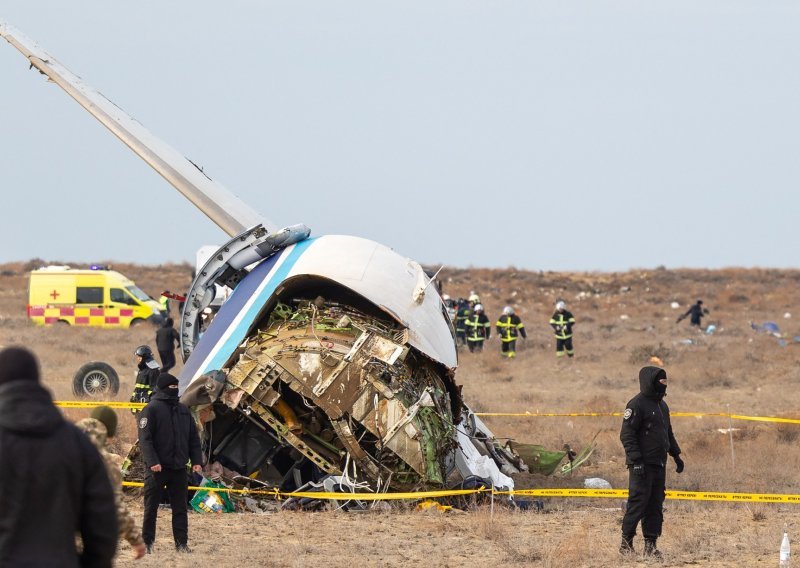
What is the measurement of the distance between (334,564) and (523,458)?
20.8ft

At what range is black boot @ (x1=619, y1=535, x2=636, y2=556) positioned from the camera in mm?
10047

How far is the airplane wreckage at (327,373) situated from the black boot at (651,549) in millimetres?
2785

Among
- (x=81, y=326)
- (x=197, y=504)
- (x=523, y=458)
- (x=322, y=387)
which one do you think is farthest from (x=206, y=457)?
(x=81, y=326)

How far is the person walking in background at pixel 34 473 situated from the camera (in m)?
4.71

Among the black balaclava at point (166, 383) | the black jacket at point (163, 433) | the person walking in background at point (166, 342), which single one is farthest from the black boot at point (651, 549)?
the person walking in background at point (166, 342)

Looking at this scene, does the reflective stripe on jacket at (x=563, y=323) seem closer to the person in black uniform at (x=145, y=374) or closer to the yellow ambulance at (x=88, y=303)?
the yellow ambulance at (x=88, y=303)

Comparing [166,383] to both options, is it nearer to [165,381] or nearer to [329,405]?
[165,381]

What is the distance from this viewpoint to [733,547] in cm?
1045

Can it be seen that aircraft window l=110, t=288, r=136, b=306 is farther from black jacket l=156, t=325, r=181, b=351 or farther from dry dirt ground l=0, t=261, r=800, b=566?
black jacket l=156, t=325, r=181, b=351

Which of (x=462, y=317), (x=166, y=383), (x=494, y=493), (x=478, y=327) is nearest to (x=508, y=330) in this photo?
(x=478, y=327)

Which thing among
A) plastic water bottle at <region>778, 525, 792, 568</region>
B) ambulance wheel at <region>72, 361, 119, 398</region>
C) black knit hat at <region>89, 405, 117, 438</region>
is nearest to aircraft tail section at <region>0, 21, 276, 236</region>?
ambulance wheel at <region>72, 361, 119, 398</region>

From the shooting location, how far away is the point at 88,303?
121 ft

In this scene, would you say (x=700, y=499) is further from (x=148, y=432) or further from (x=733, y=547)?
(x=148, y=432)

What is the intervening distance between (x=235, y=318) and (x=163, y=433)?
331cm
